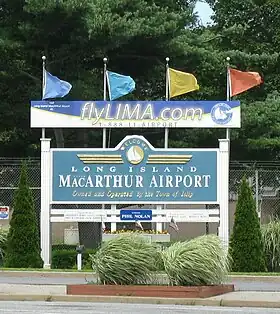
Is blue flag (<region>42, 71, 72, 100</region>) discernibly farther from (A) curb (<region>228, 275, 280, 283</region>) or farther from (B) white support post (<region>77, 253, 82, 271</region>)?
(A) curb (<region>228, 275, 280, 283</region>)

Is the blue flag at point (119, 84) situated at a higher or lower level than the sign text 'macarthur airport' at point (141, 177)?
higher

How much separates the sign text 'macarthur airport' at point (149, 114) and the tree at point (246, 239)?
105 inches

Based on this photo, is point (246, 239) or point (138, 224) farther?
point (138, 224)

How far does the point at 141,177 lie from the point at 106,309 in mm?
11531

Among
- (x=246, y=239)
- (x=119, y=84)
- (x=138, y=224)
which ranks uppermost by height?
(x=119, y=84)

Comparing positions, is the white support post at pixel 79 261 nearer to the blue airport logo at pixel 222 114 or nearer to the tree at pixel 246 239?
the tree at pixel 246 239

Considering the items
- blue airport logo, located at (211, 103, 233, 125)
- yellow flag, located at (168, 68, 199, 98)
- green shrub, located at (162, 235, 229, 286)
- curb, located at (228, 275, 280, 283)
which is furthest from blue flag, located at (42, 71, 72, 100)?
green shrub, located at (162, 235, 229, 286)

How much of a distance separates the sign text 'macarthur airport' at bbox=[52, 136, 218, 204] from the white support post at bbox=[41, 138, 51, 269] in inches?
13.2

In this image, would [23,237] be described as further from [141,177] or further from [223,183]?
[223,183]

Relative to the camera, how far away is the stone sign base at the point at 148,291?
1634cm

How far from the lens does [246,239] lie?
967 inches

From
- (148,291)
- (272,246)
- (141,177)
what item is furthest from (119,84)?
(148,291)

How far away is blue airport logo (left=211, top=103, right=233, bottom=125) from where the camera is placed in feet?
87.2

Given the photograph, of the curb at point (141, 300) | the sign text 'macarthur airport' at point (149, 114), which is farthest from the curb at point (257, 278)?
the curb at point (141, 300)
